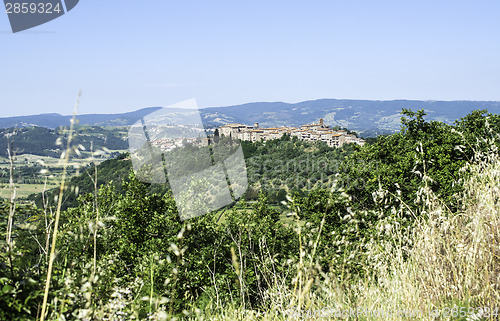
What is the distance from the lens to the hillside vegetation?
172cm

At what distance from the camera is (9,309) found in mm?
1553

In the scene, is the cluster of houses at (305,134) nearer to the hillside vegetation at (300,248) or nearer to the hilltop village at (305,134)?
the hilltop village at (305,134)

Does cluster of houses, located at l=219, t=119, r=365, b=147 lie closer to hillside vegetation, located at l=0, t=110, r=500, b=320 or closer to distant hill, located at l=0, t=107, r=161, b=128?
distant hill, located at l=0, t=107, r=161, b=128

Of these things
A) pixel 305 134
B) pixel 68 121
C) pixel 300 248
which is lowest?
pixel 305 134

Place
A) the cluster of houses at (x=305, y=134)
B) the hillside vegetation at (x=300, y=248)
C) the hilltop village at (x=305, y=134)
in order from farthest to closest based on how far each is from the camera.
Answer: the cluster of houses at (x=305, y=134) → the hilltop village at (x=305, y=134) → the hillside vegetation at (x=300, y=248)

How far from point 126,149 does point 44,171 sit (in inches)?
200

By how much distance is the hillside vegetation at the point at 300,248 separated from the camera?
1717 millimetres

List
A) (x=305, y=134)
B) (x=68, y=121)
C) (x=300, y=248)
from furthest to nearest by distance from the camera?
(x=305, y=134) < (x=300, y=248) < (x=68, y=121)

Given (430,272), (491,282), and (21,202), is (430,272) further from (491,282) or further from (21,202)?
(21,202)

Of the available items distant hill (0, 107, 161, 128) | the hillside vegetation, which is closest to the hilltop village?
distant hill (0, 107, 161, 128)

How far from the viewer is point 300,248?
1620mm

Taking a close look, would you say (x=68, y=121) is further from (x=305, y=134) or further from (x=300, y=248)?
(x=305, y=134)

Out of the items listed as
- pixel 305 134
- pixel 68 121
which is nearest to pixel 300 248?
pixel 68 121

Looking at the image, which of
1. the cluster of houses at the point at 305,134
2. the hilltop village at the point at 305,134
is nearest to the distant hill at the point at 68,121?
the hilltop village at the point at 305,134
